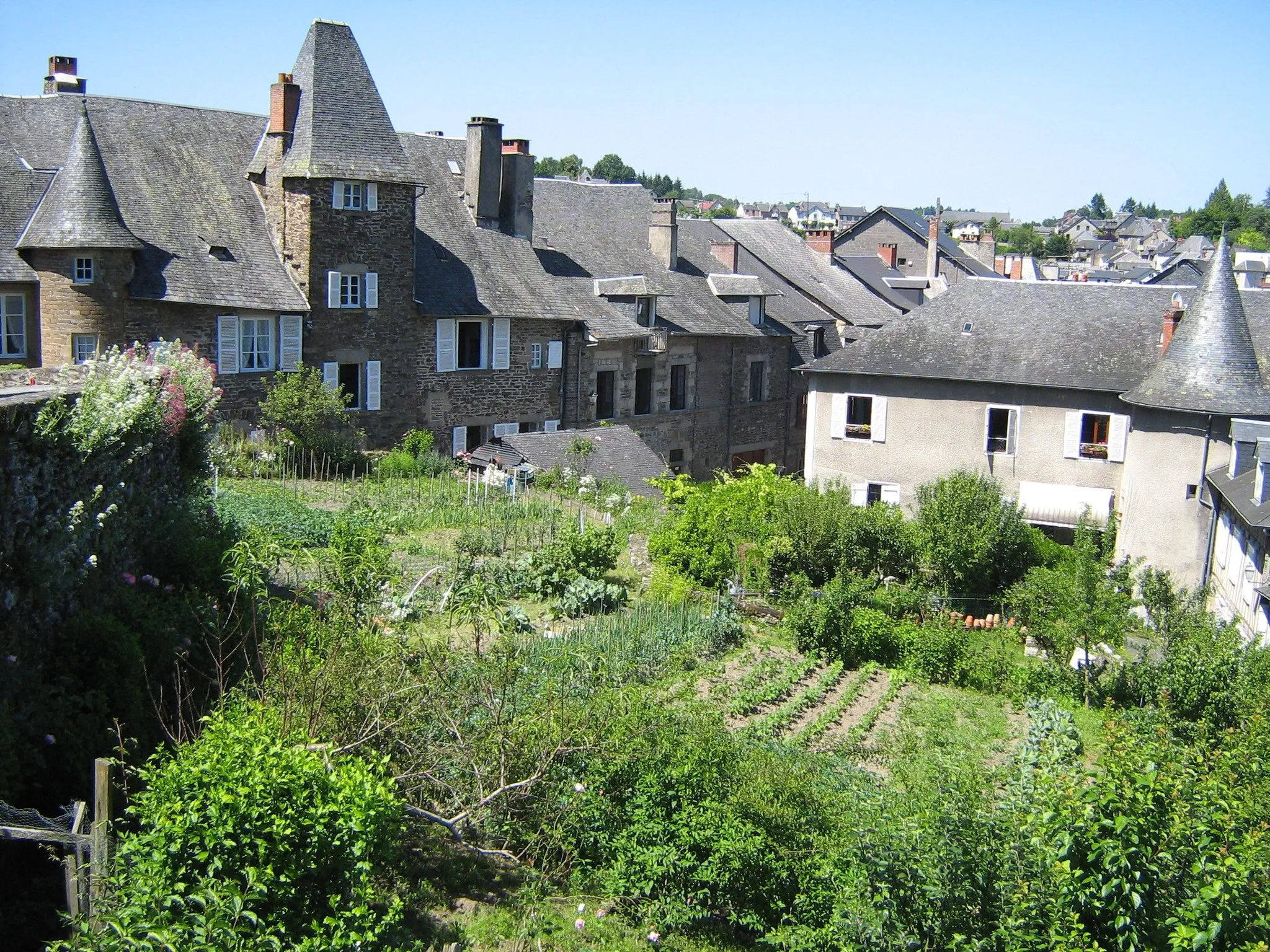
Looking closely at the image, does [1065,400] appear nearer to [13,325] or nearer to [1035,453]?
[1035,453]

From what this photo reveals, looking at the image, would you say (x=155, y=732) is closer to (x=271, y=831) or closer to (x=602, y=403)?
(x=271, y=831)

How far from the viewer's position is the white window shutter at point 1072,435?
88.3 feet

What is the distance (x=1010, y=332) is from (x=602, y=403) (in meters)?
10.9

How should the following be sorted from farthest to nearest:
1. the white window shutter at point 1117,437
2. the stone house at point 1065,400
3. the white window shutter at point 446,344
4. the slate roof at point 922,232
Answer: the slate roof at point 922,232, the white window shutter at point 446,344, the white window shutter at point 1117,437, the stone house at point 1065,400

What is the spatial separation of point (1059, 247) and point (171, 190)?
118 meters

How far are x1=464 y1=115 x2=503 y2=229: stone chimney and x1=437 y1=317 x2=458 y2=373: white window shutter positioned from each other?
3.99 m

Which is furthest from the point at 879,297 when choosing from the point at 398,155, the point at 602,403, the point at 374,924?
the point at 374,924

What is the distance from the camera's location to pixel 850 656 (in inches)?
688

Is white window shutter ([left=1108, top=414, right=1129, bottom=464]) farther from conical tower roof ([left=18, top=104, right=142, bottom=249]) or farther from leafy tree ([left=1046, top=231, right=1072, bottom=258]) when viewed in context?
leafy tree ([left=1046, top=231, right=1072, bottom=258])

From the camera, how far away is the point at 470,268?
30016mm

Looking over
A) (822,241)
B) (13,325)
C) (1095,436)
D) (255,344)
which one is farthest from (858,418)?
(822,241)

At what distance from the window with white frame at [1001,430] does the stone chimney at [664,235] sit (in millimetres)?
12841

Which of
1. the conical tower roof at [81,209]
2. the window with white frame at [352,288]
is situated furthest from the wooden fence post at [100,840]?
the window with white frame at [352,288]

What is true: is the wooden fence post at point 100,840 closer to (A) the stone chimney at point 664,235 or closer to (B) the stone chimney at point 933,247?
(A) the stone chimney at point 664,235
